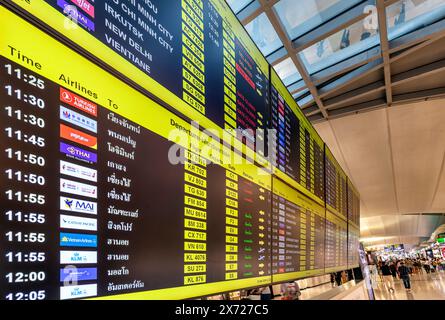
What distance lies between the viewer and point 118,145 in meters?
1.54

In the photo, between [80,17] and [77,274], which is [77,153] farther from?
[80,17]

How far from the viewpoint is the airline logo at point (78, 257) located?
1.24 meters

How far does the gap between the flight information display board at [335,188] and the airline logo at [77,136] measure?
4583 mm

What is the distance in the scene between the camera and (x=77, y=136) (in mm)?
1356

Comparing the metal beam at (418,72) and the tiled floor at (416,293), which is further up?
the metal beam at (418,72)

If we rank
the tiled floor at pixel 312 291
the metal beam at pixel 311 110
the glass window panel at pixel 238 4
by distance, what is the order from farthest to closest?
1. the metal beam at pixel 311 110
2. the glass window panel at pixel 238 4
3. the tiled floor at pixel 312 291

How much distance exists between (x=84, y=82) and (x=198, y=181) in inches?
33.6

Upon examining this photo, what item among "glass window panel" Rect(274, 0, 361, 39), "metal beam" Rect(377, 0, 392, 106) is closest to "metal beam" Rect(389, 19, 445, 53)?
"metal beam" Rect(377, 0, 392, 106)

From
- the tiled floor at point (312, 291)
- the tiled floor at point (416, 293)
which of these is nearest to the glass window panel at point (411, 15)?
the tiled floor at point (312, 291)

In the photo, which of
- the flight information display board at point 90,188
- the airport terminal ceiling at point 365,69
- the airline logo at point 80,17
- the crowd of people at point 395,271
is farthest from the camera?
the crowd of people at point 395,271

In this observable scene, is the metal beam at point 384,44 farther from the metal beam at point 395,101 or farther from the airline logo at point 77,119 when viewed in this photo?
the airline logo at point 77,119

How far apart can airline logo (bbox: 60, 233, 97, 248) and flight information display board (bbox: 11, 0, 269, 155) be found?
2.13 feet

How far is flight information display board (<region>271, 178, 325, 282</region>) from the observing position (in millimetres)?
3227

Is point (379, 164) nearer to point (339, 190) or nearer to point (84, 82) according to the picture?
point (339, 190)
